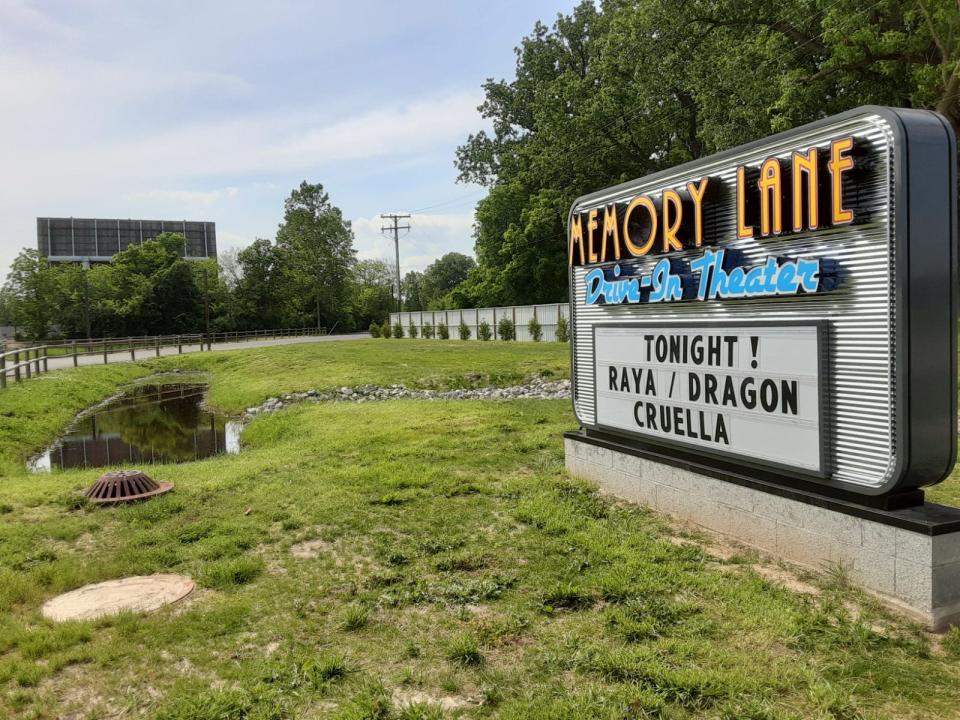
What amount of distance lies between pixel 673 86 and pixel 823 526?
28916 mm

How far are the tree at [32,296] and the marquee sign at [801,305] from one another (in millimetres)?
74691

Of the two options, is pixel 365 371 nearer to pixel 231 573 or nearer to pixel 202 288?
pixel 231 573

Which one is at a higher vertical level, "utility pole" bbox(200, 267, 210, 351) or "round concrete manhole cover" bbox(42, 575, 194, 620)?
"utility pole" bbox(200, 267, 210, 351)

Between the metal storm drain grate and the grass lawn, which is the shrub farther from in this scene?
the metal storm drain grate

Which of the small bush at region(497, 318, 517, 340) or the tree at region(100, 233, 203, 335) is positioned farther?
the tree at region(100, 233, 203, 335)

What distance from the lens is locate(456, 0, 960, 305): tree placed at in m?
22.3

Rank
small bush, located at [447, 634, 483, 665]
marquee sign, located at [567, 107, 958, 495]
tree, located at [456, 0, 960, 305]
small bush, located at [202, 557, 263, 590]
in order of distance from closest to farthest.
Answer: small bush, located at [447, 634, 483, 665]
marquee sign, located at [567, 107, 958, 495]
small bush, located at [202, 557, 263, 590]
tree, located at [456, 0, 960, 305]

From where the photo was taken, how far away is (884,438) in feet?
16.1

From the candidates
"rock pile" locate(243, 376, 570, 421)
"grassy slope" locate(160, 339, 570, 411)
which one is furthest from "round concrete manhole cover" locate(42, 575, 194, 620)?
"grassy slope" locate(160, 339, 570, 411)

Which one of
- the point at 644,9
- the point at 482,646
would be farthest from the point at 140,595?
the point at 644,9

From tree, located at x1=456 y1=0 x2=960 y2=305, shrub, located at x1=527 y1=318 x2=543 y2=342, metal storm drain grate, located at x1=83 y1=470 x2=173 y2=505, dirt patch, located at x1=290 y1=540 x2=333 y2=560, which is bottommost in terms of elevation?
dirt patch, located at x1=290 y1=540 x2=333 y2=560

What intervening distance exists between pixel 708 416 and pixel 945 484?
143 inches

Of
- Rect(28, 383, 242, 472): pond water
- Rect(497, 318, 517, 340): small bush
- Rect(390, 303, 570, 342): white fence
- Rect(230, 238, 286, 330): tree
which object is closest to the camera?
Rect(28, 383, 242, 472): pond water

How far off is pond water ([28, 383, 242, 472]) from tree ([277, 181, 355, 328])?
6087cm
